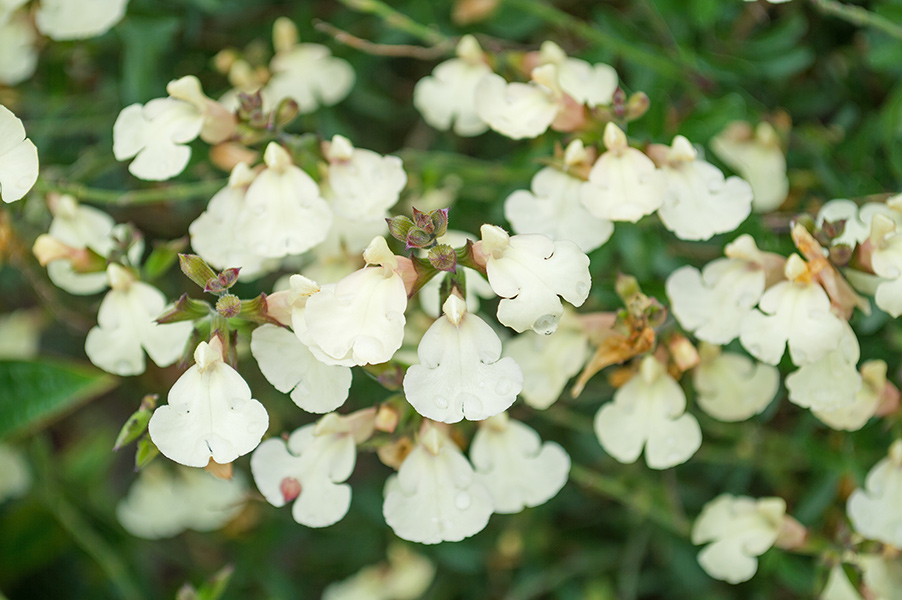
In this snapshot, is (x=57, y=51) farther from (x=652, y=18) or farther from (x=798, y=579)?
(x=798, y=579)

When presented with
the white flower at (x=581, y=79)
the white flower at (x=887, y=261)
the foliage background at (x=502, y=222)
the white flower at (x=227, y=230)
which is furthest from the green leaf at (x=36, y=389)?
the white flower at (x=887, y=261)

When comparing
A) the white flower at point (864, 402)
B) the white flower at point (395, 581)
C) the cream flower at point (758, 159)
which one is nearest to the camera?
the white flower at point (864, 402)

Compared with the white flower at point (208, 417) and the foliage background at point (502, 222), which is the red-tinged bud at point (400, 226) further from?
the foliage background at point (502, 222)

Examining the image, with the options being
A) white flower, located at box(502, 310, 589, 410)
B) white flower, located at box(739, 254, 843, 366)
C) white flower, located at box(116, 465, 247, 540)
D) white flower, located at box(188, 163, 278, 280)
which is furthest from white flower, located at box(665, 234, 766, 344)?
white flower, located at box(116, 465, 247, 540)

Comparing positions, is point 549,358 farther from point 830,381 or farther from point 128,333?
point 128,333

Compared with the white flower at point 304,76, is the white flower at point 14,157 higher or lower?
higher

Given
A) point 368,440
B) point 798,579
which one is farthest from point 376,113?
point 798,579
